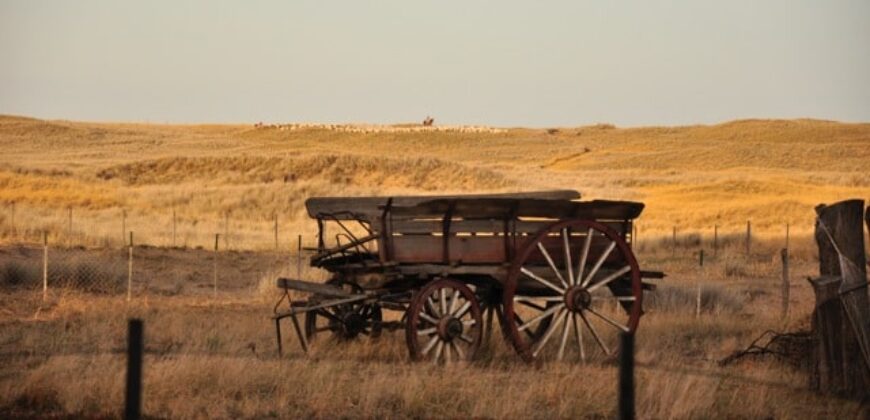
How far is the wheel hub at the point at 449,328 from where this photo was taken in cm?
1264

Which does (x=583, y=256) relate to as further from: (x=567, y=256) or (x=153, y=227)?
(x=153, y=227)

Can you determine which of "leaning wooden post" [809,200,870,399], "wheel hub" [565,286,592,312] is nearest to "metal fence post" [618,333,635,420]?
"leaning wooden post" [809,200,870,399]

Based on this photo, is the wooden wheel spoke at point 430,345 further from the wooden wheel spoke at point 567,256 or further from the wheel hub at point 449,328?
the wooden wheel spoke at point 567,256

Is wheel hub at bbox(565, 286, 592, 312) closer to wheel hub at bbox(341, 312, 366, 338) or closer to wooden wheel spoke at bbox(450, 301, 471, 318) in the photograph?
wooden wheel spoke at bbox(450, 301, 471, 318)

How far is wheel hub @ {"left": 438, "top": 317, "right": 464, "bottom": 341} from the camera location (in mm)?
12641

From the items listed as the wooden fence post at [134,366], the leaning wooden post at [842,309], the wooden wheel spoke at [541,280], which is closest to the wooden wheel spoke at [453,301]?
Result: the wooden wheel spoke at [541,280]

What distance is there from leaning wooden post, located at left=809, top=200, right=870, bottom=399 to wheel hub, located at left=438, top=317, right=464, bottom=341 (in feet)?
10.3

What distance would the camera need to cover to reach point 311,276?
80.9 ft

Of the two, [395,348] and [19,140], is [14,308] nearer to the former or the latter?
[395,348]

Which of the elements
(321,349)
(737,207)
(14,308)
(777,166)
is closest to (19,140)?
(777,166)

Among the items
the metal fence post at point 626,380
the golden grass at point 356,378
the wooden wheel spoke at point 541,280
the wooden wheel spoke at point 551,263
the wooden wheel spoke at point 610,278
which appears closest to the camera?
the metal fence post at point 626,380

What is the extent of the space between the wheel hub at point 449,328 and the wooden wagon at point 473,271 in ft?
0.04

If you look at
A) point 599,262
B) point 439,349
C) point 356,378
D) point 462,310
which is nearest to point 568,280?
point 599,262

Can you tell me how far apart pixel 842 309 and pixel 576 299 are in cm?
277
